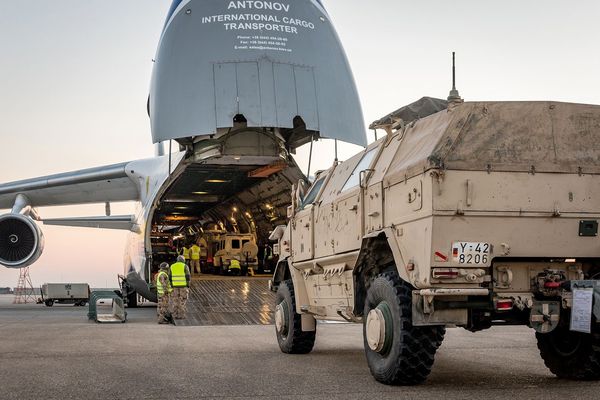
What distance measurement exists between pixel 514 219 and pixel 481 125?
80 centimetres

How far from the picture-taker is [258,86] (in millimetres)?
17609

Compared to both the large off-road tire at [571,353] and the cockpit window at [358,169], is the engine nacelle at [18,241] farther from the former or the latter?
the large off-road tire at [571,353]

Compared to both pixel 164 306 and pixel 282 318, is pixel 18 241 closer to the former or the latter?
pixel 164 306

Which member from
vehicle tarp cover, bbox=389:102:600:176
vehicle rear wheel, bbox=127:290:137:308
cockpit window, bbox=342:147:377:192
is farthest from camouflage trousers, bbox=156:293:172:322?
vehicle tarp cover, bbox=389:102:600:176

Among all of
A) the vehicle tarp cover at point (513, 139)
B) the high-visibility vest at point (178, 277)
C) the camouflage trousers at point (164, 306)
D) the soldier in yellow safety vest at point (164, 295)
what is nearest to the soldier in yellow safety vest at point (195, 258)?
the soldier in yellow safety vest at point (164, 295)

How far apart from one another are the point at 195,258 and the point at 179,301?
12.2 metres

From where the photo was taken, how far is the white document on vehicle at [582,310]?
6.05 m

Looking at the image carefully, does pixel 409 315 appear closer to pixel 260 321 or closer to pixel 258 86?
pixel 260 321

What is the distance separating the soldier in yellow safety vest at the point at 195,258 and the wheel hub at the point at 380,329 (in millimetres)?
22967

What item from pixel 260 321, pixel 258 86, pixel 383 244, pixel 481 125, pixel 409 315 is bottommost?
pixel 260 321

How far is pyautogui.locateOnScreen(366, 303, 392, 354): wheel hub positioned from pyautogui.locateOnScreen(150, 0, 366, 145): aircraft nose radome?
35.3ft

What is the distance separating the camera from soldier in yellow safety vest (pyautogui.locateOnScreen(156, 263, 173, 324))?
1758 centimetres

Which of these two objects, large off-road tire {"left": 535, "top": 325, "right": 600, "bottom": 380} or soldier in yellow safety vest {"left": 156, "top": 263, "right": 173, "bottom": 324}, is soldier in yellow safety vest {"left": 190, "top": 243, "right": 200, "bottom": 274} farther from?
large off-road tire {"left": 535, "top": 325, "right": 600, "bottom": 380}

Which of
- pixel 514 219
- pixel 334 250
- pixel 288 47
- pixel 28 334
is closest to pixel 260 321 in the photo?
pixel 28 334
